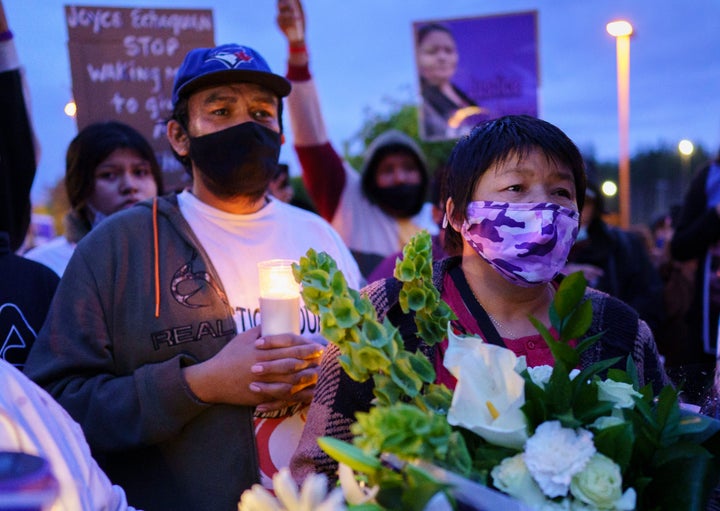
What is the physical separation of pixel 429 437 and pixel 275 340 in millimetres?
1143

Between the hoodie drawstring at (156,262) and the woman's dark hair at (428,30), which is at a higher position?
the woman's dark hair at (428,30)

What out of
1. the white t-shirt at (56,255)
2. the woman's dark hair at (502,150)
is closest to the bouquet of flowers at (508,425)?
the woman's dark hair at (502,150)

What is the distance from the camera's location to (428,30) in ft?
21.4

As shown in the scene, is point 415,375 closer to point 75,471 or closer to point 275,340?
point 75,471

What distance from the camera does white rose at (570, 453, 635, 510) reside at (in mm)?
1161

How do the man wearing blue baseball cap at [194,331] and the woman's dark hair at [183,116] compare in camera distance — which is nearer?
the man wearing blue baseball cap at [194,331]

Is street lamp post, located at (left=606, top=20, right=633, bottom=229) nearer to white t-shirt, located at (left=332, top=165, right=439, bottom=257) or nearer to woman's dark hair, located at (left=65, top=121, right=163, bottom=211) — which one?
white t-shirt, located at (left=332, top=165, right=439, bottom=257)

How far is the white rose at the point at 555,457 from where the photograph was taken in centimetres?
117

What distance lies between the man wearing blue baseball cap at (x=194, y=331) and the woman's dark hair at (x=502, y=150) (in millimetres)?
655

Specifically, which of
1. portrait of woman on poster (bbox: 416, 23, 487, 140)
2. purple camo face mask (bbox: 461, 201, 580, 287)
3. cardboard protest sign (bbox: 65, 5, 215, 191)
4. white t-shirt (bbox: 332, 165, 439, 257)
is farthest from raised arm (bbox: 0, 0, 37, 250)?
portrait of woman on poster (bbox: 416, 23, 487, 140)

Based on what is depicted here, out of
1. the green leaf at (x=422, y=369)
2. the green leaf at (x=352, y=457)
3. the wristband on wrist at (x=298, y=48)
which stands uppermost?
the wristband on wrist at (x=298, y=48)

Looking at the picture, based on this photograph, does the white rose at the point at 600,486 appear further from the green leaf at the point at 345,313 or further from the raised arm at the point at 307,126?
the raised arm at the point at 307,126

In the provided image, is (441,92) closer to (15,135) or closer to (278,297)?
(15,135)

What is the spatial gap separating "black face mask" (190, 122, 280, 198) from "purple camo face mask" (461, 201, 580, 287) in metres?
1.01
